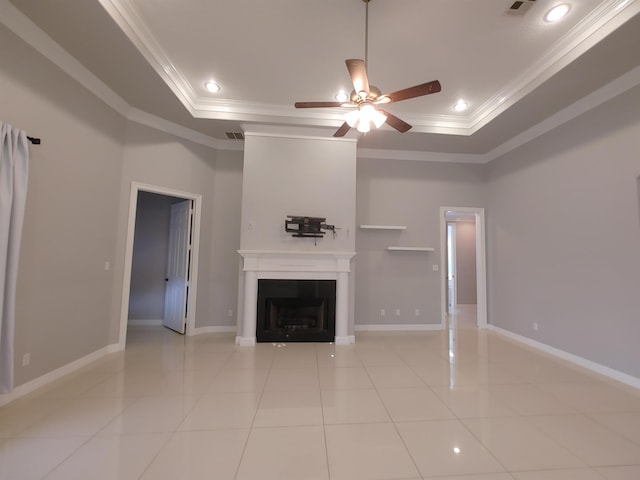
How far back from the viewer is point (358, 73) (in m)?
2.30

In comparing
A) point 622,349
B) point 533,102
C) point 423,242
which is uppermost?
point 533,102

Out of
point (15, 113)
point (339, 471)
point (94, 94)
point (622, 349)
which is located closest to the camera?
point (339, 471)

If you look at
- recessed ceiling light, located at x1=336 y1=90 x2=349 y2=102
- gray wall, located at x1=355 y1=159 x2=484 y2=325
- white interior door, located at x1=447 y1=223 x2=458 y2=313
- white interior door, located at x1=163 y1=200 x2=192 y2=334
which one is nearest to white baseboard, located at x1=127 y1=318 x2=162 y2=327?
white interior door, located at x1=163 y1=200 x2=192 y2=334

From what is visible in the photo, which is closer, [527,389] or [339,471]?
[339,471]

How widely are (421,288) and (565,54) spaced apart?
12.1 ft

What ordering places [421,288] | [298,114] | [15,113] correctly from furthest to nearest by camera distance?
[421,288] → [298,114] → [15,113]

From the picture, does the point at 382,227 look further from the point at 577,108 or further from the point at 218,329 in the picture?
the point at 218,329

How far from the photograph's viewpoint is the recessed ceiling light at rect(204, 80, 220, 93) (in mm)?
3725

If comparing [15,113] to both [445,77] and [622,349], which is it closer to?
[445,77]

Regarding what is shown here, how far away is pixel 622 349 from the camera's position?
3.13m

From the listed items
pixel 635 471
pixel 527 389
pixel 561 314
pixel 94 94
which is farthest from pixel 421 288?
pixel 94 94

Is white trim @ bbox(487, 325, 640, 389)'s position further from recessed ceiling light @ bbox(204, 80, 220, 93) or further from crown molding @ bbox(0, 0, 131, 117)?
crown molding @ bbox(0, 0, 131, 117)

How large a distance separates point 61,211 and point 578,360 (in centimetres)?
622

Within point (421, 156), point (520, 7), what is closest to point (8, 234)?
point (520, 7)
